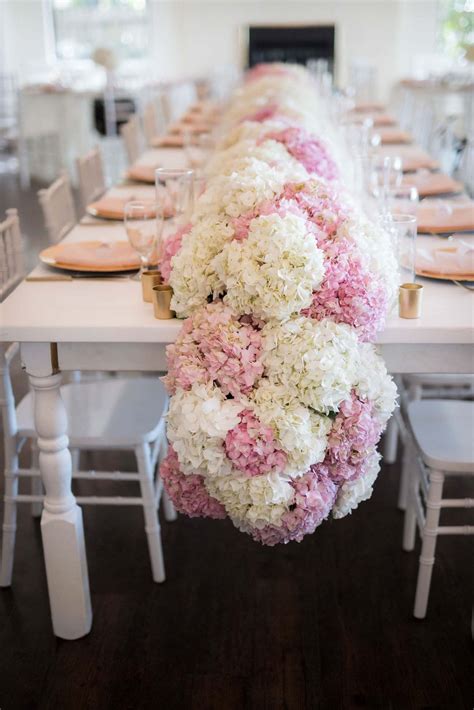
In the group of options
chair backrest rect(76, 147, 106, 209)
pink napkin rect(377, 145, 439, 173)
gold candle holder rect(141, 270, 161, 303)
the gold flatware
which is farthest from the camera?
pink napkin rect(377, 145, 439, 173)

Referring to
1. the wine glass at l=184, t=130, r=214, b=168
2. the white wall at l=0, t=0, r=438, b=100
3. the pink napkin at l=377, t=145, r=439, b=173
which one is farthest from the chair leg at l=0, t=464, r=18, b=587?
the white wall at l=0, t=0, r=438, b=100

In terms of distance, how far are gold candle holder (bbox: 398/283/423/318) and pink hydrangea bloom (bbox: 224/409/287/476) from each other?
40cm

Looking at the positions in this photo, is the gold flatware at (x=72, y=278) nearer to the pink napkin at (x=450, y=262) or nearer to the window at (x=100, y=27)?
the pink napkin at (x=450, y=262)

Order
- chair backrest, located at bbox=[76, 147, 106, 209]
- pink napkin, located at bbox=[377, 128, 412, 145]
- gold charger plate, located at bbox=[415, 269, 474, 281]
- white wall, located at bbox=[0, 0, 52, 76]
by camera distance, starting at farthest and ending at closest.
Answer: white wall, located at bbox=[0, 0, 52, 76], pink napkin, located at bbox=[377, 128, 412, 145], chair backrest, located at bbox=[76, 147, 106, 209], gold charger plate, located at bbox=[415, 269, 474, 281]

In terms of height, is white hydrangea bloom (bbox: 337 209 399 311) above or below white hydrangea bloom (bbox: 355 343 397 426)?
above

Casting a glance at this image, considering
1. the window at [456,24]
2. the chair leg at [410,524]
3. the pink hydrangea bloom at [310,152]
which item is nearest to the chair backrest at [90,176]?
the pink hydrangea bloom at [310,152]

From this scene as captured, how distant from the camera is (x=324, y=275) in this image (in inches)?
56.1

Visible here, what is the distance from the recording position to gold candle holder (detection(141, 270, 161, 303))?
1.69 metres

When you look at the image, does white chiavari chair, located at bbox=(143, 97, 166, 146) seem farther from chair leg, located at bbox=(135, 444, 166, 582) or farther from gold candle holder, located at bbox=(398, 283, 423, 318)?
gold candle holder, located at bbox=(398, 283, 423, 318)

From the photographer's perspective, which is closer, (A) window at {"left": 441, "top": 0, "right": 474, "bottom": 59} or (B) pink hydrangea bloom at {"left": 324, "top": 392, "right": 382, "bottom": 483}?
(B) pink hydrangea bloom at {"left": 324, "top": 392, "right": 382, "bottom": 483}

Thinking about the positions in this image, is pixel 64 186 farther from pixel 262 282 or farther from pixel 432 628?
pixel 432 628

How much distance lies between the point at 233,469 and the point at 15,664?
78 cm

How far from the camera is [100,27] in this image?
925cm

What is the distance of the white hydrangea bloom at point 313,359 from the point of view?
137cm
